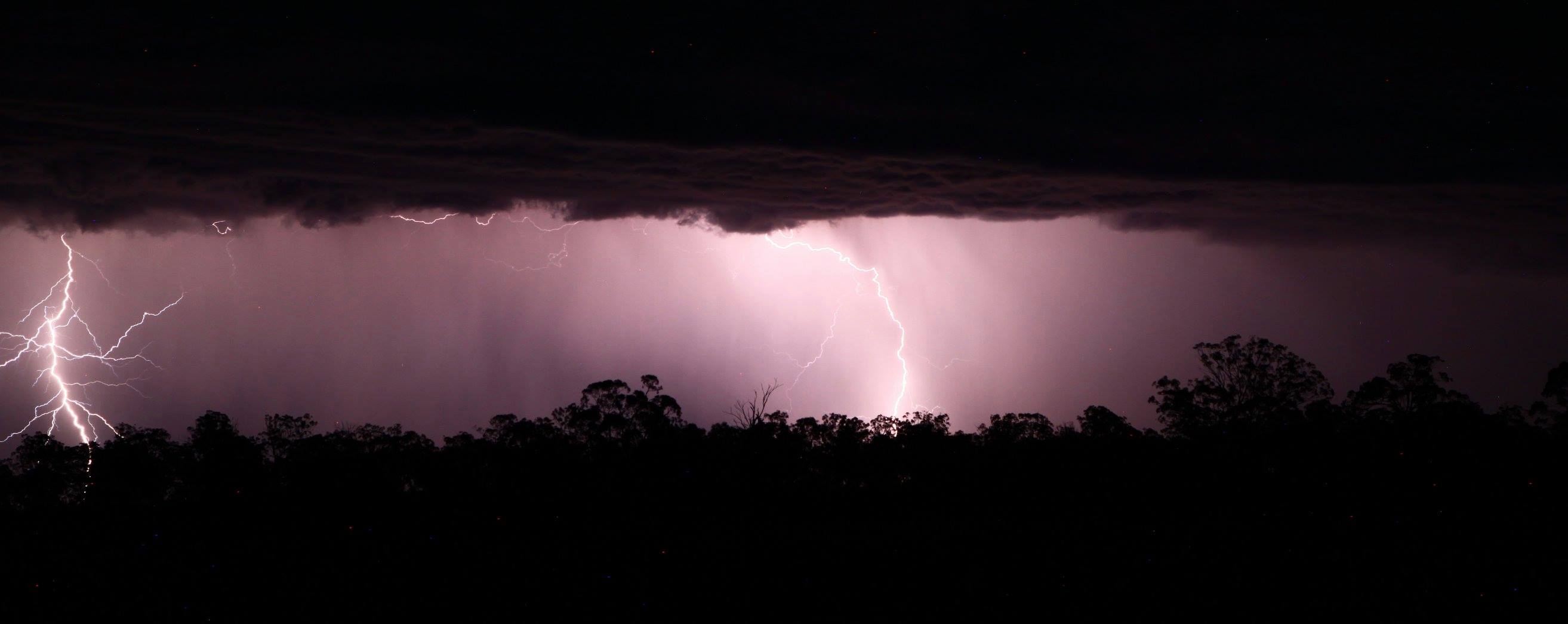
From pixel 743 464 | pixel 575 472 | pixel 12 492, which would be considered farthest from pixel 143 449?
pixel 743 464

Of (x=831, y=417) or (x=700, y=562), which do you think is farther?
(x=831, y=417)

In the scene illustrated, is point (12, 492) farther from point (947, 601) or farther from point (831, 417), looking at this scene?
point (947, 601)

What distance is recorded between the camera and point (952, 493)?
39.0 meters

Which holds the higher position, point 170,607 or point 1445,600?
point 1445,600

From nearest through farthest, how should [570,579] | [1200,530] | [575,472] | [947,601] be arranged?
[947,601]
[570,579]
[1200,530]
[575,472]

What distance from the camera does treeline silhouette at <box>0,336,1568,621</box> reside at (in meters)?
22.9

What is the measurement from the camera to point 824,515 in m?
37.4

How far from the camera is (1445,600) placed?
69.9 ft

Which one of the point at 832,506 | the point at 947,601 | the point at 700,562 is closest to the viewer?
the point at 947,601

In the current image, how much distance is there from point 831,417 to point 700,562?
23088 millimetres

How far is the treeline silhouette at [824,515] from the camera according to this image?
2292 centimetres

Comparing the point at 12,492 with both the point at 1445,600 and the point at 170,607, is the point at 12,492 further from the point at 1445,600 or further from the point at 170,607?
the point at 1445,600

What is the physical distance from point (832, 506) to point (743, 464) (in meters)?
5.23

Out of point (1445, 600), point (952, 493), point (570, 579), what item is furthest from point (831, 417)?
point (1445, 600)
